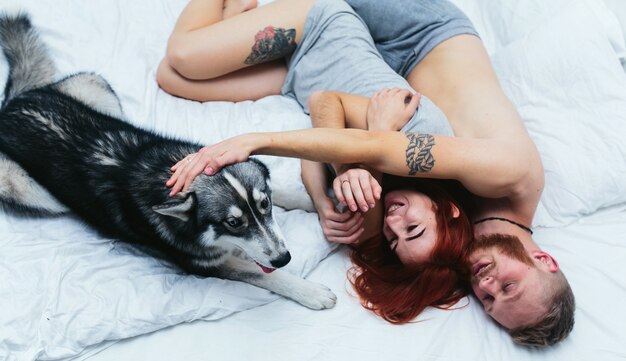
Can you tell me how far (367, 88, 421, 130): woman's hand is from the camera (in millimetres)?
2008

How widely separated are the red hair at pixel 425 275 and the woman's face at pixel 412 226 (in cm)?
3

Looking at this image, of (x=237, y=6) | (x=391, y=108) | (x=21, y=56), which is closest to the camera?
(x=391, y=108)

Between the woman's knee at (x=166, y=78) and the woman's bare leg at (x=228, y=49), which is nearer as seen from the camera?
the woman's bare leg at (x=228, y=49)

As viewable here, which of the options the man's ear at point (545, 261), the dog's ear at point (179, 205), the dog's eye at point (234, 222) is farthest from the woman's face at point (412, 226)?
the dog's ear at point (179, 205)

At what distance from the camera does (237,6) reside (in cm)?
278

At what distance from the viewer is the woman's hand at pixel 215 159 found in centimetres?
167

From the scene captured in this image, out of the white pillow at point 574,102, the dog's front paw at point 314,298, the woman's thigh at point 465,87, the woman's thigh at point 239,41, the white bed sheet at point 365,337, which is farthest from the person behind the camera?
the woman's thigh at point 239,41

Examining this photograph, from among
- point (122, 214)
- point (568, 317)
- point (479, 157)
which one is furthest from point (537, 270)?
point (122, 214)

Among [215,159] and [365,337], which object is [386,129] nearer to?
[215,159]

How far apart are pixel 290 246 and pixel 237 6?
4.94 feet

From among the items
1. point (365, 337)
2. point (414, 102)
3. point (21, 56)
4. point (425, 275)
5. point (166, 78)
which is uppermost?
point (21, 56)

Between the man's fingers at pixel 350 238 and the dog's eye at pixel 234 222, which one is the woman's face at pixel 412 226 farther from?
the dog's eye at pixel 234 222

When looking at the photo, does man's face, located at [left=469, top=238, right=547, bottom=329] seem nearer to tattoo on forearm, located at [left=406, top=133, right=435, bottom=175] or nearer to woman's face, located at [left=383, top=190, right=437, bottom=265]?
woman's face, located at [left=383, top=190, right=437, bottom=265]

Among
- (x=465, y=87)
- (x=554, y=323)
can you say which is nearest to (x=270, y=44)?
(x=465, y=87)
